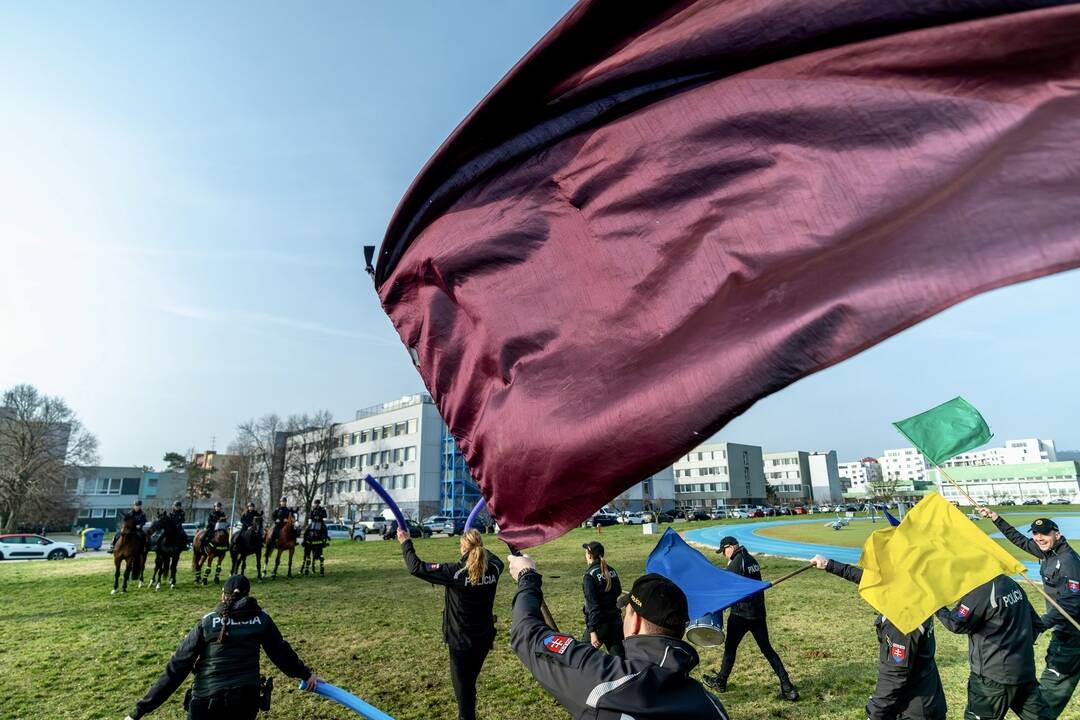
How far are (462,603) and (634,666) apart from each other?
4.50 metres

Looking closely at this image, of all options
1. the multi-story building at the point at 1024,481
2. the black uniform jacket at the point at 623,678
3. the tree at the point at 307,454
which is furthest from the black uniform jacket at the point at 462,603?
the multi-story building at the point at 1024,481

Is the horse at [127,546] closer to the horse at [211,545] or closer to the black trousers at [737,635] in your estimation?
the horse at [211,545]

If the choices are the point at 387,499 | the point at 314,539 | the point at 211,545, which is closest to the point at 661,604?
the point at 387,499

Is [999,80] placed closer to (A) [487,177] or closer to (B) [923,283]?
(B) [923,283]

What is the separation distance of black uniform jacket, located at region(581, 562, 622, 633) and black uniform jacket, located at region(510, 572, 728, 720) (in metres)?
5.18

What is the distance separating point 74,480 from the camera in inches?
2596

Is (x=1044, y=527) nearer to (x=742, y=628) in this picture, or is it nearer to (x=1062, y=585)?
(x=1062, y=585)

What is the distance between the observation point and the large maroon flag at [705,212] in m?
1.99

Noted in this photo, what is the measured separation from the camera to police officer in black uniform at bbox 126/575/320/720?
208 inches

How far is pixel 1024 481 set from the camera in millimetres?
105000

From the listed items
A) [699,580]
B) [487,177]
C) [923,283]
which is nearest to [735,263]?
[923,283]

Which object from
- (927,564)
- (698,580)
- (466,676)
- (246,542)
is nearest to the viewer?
(927,564)

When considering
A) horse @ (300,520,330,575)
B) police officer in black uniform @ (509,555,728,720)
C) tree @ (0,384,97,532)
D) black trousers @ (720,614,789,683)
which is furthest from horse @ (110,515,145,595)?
tree @ (0,384,97,532)

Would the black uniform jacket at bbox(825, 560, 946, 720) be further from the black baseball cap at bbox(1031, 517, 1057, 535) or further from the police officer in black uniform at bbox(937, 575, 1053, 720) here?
the black baseball cap at bbox(1031, 517, 1057, 535)
